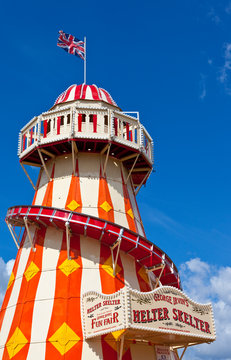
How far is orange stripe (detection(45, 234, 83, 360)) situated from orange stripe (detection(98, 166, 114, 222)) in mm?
2378

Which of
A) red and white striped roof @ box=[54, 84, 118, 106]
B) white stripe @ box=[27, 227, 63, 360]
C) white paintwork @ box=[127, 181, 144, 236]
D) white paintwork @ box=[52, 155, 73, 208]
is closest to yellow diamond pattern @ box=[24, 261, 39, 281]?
white stripe @ box=[27, 227, 63, 360]

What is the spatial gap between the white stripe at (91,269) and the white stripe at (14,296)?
11.7 feet

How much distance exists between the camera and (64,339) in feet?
70.1

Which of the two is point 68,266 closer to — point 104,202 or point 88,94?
point 104,202

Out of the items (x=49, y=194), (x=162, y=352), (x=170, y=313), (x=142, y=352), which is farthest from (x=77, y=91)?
(x=162, y=352)

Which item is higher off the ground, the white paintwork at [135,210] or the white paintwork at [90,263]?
the white paintwork at [135,210]

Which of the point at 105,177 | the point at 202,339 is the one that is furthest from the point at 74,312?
the point at 105,177

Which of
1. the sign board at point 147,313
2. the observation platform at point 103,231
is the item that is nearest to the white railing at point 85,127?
the observation platform at point 103,231

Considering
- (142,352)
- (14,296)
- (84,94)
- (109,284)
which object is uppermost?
(84,94)

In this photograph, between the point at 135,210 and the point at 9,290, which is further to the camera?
the point at 135,210

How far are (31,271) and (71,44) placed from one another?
15920 millimetres

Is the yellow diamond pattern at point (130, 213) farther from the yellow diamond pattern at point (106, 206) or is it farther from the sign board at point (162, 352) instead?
A: the sign board at point (162, 352)

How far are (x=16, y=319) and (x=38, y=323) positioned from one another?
1632mm

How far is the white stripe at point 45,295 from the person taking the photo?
21.6 meters
